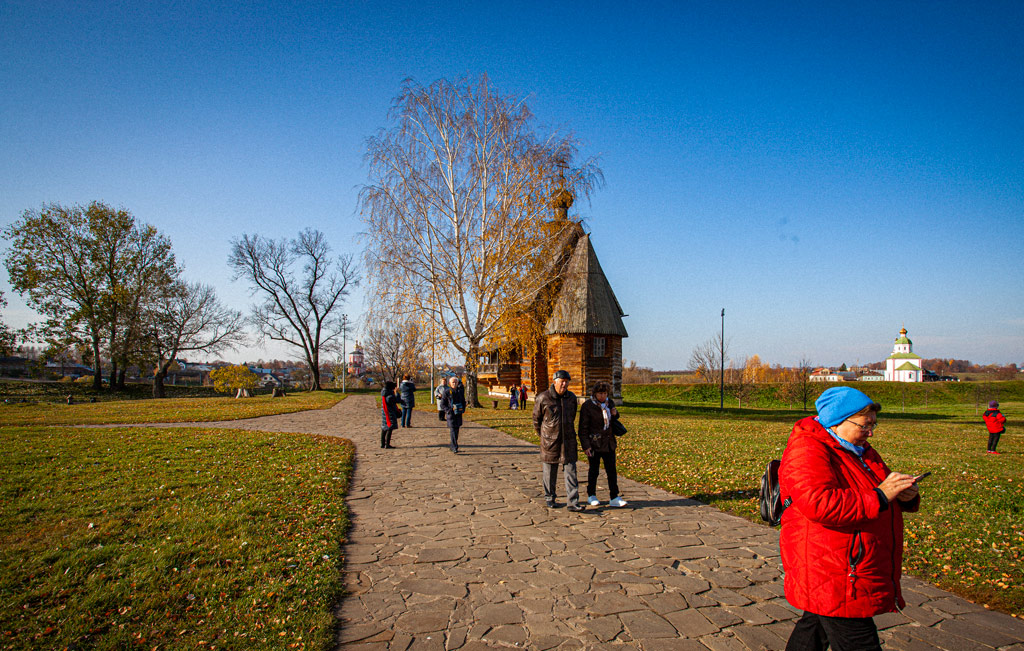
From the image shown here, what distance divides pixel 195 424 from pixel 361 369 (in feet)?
255

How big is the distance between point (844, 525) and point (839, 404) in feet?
2.15

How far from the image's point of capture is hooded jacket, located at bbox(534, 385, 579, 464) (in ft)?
25.5

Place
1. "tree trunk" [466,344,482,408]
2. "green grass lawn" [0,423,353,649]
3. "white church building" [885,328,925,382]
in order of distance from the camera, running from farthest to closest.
Answer: "white church building" [885,328,925,382]
"tree trunk" [466,344,482,408]
"green grass lawn" [0,423,353,649]

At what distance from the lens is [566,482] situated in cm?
784

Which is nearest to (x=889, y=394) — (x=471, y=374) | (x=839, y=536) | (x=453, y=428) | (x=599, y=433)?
(x=471, y=374)

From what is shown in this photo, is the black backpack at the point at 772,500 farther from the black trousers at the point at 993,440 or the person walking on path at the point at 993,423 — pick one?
the black trousers at the point at 993,440

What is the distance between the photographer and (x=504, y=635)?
13.6 feet

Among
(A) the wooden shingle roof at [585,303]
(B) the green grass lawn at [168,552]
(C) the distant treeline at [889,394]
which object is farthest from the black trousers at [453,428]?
(C) the distant treeline at [889,394]

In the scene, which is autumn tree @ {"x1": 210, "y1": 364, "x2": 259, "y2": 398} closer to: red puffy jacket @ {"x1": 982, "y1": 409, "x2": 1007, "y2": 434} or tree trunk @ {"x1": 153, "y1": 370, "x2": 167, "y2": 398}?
tree trunk @ {"x1": 153, "y1": 370, "x2": 167, "y2": 398}

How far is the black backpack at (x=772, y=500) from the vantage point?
126 inches

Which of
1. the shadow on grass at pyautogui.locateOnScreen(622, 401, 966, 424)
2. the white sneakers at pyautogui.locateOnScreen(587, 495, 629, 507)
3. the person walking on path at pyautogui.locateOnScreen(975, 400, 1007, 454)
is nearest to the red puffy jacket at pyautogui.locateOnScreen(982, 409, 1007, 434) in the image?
the person walking on path at pyautogui.locateOnScreen(975, 400, 1007, 454)

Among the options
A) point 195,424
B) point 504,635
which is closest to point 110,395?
point 195,424

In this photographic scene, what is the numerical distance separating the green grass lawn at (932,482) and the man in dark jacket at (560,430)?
2.42 meters

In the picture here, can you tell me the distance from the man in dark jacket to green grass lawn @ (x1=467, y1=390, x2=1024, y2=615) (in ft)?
7.95
